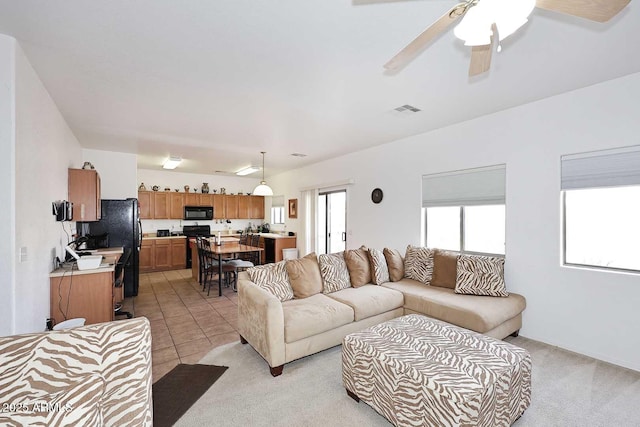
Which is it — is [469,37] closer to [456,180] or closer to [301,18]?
[301,18]

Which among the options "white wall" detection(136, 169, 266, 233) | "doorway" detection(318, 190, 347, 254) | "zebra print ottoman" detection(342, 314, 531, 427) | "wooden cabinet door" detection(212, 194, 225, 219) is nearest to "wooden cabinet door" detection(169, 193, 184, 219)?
"white wall" detection(136, 169, 266, 233)

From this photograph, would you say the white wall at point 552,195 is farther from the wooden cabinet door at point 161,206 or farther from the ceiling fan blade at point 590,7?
the wooden cabinet door at point 161,206

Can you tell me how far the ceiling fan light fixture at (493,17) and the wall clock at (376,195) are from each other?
3.63 metres

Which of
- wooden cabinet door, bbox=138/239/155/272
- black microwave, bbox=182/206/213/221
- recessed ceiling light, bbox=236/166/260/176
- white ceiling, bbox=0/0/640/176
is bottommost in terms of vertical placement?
wooden cabinet door, bbox=138/239/155/272

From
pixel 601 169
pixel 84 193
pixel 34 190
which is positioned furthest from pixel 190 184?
pixel 601 169

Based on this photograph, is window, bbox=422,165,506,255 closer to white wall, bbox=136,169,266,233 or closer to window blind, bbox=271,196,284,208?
window blind, bbox=271,196,284,208

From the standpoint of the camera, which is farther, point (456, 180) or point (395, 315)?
point (456, 180)

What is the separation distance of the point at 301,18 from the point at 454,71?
4.89 feet

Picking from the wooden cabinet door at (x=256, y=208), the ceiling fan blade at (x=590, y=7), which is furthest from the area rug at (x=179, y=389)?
the wooden cabinet door at (x=256, y=208)

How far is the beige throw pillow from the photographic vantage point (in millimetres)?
3236

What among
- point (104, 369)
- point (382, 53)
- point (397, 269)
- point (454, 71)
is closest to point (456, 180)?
point (397, 269)

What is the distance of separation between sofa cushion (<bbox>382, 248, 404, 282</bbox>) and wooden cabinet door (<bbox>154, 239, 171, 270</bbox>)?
5.96m

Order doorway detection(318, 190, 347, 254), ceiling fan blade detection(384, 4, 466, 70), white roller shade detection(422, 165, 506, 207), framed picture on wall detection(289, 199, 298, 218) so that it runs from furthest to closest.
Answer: framed picture on wall detection(289, 199, 298, 218) < doorway detection(318, 190, 347, 254) < white roller shade detection(422, 165, 506, 207) < ceiling fan blade detection(384, 4, 466, 70)

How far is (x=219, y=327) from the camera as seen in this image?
3619 millimetres
